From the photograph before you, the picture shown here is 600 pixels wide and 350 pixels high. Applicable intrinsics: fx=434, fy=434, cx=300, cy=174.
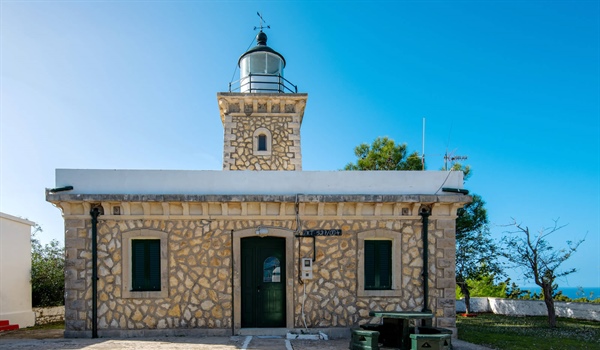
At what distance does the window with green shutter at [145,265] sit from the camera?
9.16 metres

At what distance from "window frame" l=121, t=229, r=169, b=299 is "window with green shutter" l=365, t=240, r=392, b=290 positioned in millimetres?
4291

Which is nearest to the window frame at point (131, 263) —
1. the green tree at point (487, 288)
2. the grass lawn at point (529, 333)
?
the grass lawn at point (529, 333)

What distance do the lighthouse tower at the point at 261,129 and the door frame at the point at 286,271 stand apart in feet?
16.3

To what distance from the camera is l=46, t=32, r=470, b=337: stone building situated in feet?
29.7

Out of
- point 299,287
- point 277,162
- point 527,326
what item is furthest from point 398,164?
point 299,287

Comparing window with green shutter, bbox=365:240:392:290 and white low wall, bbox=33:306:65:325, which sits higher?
window with green shutter, bbox=365:240:392:290

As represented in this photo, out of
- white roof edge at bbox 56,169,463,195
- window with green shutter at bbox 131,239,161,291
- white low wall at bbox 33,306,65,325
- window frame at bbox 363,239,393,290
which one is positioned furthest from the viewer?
white low wall at bbox 33,306,65,325

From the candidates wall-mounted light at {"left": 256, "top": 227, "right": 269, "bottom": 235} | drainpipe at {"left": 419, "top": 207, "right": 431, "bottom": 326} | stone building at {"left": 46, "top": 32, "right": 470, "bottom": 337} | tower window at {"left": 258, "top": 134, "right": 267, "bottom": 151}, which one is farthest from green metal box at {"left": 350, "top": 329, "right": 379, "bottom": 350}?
tower window at {"left": 258, "top": 134, "right": 267, "bottom": 151}

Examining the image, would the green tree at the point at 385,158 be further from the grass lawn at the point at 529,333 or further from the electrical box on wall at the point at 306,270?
the electrical box on wall at the point at 306,270

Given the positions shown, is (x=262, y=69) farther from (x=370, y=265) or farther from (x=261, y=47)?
(x=370, y=265)

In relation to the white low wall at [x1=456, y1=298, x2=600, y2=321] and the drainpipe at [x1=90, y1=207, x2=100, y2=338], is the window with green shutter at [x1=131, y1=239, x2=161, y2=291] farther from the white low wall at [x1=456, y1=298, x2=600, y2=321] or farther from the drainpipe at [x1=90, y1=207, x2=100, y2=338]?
the white low wall at [x1=456, y1=298, x2=600, y2=321]

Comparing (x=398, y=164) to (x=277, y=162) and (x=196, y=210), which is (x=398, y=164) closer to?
(x=277, y=162)

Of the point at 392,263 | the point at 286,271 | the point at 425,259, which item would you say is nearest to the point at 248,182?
the point at 286,271

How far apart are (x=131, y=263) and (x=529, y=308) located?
1396 cm
